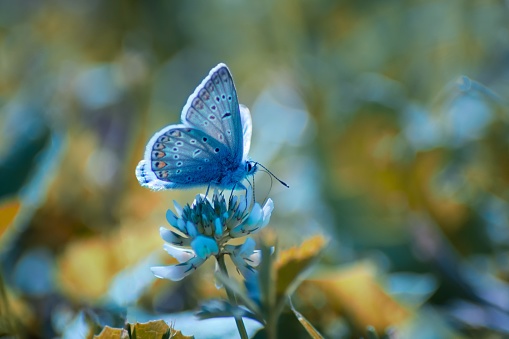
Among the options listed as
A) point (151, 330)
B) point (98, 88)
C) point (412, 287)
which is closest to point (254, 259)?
point (151, 330)

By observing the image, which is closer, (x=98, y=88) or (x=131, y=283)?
(x=131, y=283)

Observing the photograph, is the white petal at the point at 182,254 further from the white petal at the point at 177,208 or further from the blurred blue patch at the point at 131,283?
the blurred blue patch at the point at 131,283

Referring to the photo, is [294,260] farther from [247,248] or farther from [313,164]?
[313,164]

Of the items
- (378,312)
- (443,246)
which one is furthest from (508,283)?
(378,312)

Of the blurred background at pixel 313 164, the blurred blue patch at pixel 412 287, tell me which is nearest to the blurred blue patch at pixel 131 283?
the blurred background at pixel 313 164

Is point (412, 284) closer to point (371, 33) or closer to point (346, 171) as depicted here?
point (346, 171)

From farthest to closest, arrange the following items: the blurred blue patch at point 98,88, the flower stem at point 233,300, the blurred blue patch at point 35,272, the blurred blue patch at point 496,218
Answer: the blurred blue patch at point 98,88, the blurred blue patch at point 496,218, the blurred blue patch at point 35,272, the flower stem at point 233,300
